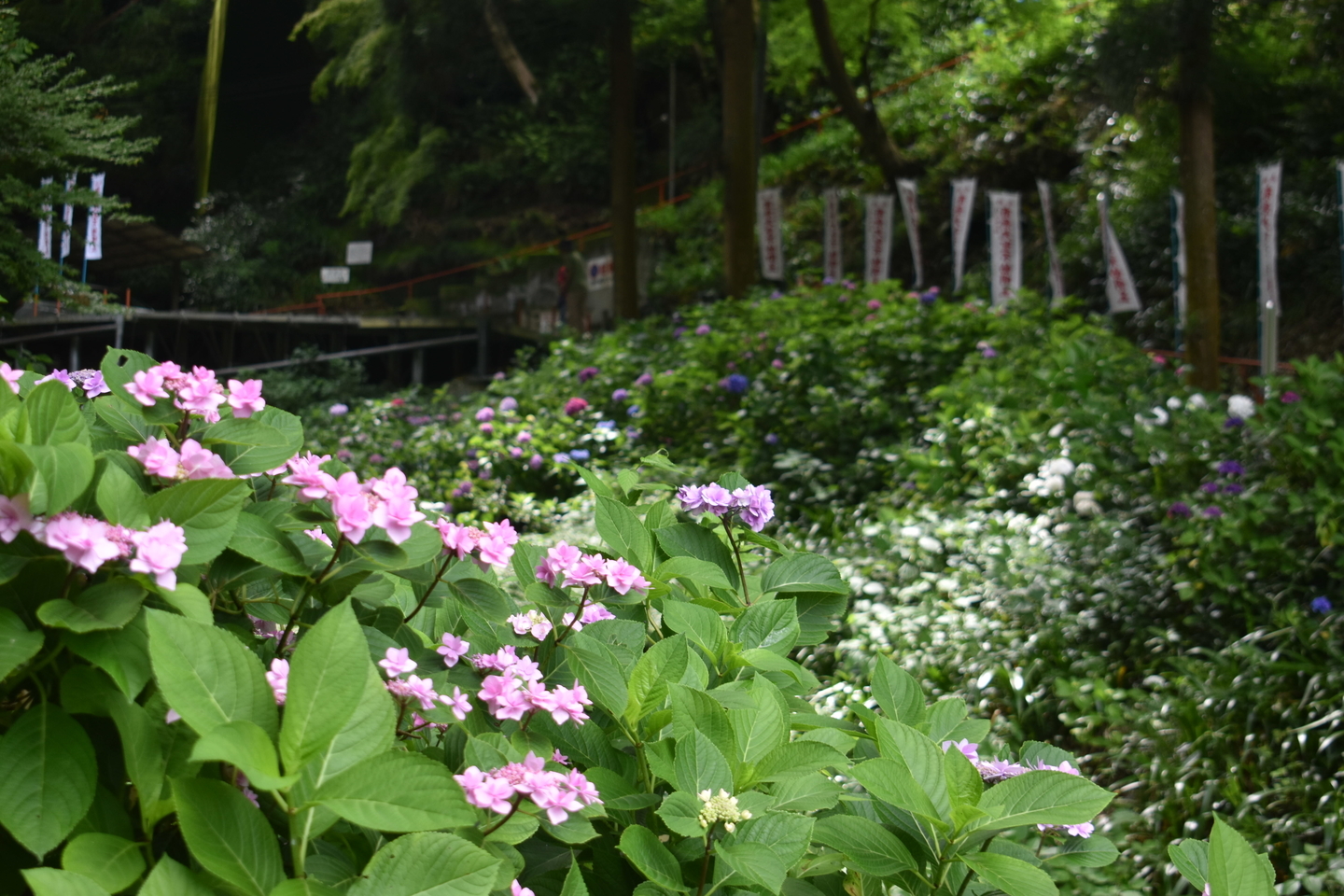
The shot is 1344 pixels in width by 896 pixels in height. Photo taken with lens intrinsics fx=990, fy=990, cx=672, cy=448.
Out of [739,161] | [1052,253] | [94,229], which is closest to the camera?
[94,229]

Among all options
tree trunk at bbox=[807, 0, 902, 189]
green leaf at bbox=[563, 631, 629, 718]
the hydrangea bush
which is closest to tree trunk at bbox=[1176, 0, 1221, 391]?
tree trunk at bbox=[807, 0, 902, 189]

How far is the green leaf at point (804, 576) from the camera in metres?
1.01

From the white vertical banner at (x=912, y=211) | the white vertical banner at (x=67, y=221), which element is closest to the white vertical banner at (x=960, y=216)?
the white vertical banner at (x=912, y=211)

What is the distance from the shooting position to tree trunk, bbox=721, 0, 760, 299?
8.48 m

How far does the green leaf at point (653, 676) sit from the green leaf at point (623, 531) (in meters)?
0.18

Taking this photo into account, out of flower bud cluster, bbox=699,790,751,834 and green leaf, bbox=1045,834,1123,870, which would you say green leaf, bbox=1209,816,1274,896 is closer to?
green leaf, bbox=1045,834,1123,870

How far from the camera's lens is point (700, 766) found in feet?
2.27

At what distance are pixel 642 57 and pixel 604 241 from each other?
11.7 feet

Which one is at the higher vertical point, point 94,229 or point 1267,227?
point 1267,227

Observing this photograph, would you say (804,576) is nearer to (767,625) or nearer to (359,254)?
(767,625)

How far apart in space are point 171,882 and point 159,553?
16 centimetres

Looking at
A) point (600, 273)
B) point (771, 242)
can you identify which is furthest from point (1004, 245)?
point (600, 273)

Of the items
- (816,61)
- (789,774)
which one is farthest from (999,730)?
(816,61)

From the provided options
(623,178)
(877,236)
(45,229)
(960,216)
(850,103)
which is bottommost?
(45,229)
